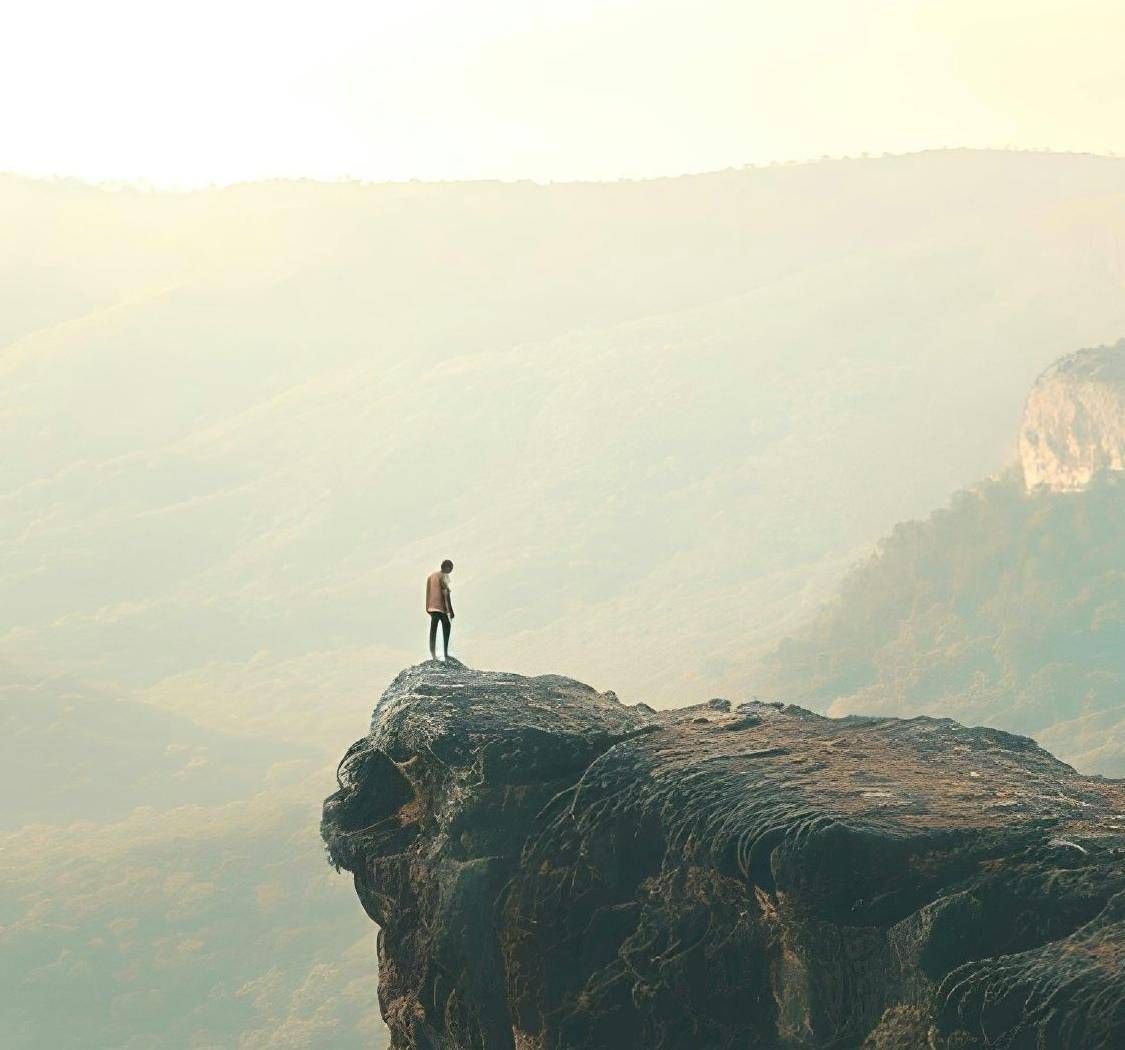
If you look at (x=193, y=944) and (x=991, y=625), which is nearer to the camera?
(x=193, y=944)

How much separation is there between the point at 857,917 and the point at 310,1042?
10145 centimetres

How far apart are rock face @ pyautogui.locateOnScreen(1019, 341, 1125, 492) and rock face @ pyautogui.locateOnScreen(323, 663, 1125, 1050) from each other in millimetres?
124004

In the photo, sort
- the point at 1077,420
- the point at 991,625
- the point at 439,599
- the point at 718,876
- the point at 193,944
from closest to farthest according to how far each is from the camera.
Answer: the point at 718,876 → the point at 439,599 → the point at 193,944 → the point at 1077,420 → the point at 991,625

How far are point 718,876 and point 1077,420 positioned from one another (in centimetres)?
13187

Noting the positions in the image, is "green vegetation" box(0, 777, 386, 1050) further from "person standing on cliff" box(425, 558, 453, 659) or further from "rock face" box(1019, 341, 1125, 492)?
"person standing on cliff" box(425, 558, 453, 659)

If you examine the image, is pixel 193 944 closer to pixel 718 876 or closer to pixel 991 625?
pixel 991 625

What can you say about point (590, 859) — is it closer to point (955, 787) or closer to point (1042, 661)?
point (955, 787)

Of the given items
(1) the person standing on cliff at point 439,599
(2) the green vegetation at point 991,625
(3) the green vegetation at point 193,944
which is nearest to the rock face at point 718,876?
(1) the person standing on cliff at point 439,599

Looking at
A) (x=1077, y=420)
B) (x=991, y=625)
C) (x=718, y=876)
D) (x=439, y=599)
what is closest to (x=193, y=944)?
(x=991, y=625)

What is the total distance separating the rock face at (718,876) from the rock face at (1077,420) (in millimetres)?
124004

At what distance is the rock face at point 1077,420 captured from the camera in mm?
138875

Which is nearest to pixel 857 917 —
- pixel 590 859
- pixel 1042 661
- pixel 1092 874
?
pixel 1092 874

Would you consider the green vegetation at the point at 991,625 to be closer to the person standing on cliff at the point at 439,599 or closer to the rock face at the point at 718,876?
the person standing on cliff at the point at 439,599

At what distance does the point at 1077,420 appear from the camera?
142250 mm
